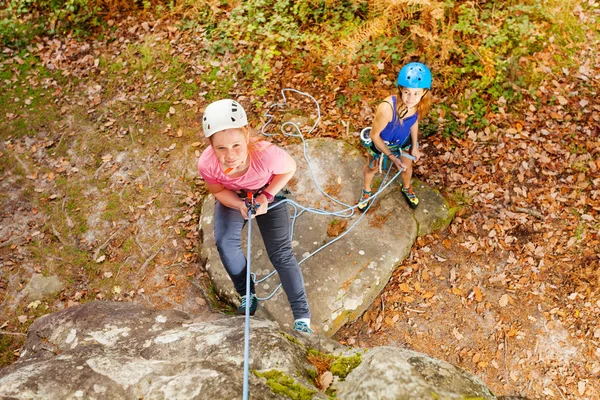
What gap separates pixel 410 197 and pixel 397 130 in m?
1.17

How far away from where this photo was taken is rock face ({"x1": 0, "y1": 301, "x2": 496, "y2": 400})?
228 centimetres

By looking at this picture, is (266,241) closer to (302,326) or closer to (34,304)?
(302,326)

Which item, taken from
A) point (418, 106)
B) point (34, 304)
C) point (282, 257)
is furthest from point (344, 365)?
point (34, 304)

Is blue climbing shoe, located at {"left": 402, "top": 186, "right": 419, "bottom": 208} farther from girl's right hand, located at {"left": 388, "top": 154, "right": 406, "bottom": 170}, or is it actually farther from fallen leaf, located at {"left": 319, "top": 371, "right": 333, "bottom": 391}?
fallen leaf, located at {"left": 319, "top": 371, "right": 333, "bottom": 391}

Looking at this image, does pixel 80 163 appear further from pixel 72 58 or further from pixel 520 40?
pixel 520 40

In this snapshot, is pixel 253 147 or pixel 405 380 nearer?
pixel 405 380

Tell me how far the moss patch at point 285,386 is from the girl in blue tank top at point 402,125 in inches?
116

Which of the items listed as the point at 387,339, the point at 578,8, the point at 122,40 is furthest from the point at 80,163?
the point at 578,8

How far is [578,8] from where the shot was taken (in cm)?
709

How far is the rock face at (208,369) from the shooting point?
228 cm

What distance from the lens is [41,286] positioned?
5.68 m

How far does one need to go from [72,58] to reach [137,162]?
333 cm

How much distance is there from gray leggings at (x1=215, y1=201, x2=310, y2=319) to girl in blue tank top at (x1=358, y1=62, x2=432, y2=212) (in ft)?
4.86

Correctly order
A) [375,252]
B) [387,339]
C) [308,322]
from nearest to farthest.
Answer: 1. [308,322]
2. [387,339]
3. [375,252]
